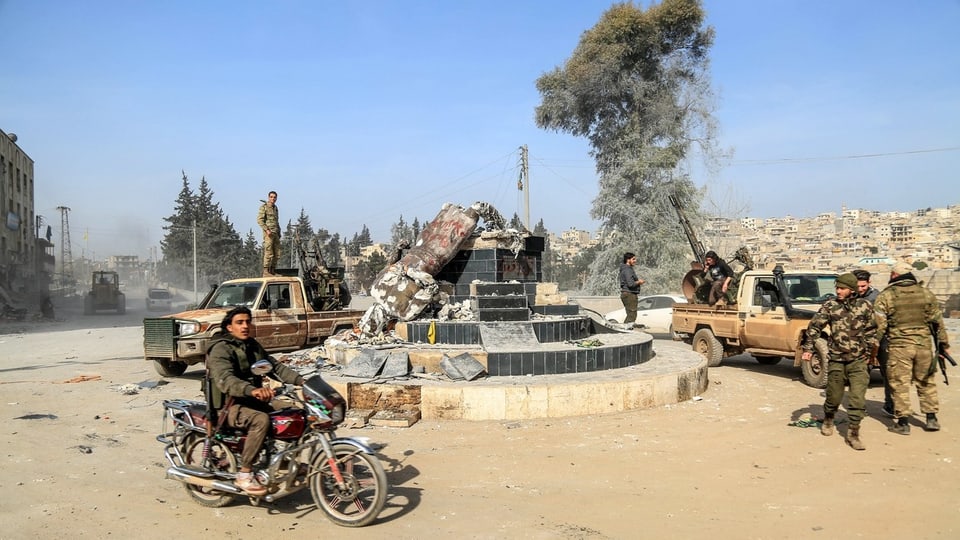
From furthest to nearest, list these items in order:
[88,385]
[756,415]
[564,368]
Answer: [88,385] < [564,368] < [756,415]

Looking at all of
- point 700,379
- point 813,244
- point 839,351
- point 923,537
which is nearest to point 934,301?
point 839,351

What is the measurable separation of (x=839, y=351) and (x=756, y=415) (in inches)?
64.4

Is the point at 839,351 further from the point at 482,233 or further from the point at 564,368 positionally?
the point at 482,233

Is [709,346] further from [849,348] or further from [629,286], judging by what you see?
[849,348]

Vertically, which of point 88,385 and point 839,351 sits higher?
point 839,351

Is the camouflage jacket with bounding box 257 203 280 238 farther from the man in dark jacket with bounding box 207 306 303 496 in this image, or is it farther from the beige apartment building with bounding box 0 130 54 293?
the beige apartment building with bounding box 0 130 54 293

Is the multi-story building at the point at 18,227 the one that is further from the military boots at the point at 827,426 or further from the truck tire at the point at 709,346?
the military boots at the point at 827,426

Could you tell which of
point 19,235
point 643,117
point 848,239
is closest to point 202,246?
point 19,235

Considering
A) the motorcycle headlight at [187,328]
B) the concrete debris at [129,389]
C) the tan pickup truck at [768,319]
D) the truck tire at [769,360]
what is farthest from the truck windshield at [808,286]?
the concrete debris at [129,389]

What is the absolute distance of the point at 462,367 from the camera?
7918mm

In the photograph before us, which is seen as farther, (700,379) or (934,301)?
(700,379)

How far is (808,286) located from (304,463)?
30.3ft

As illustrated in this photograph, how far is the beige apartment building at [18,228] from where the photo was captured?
3800cm

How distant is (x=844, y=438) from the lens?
639 cm
